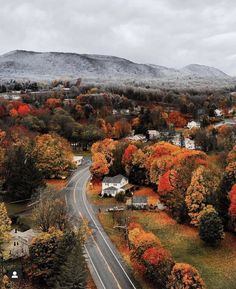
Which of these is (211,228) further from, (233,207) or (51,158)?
(51,158)

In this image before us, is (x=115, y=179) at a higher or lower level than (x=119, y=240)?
higher

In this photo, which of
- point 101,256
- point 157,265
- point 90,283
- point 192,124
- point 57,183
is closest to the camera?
point 157,265

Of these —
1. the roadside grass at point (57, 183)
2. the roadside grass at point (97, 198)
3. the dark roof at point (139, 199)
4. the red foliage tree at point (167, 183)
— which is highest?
the red foliage tree at point (167, 183)

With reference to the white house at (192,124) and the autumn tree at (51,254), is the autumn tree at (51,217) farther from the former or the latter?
the white house at (192,124)

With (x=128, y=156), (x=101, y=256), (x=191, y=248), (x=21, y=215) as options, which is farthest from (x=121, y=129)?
(x=101, y=256)

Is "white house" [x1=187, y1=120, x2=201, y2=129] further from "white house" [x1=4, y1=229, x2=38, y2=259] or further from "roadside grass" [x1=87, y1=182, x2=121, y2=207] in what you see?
"white house" [x1=4, y1=229, x2=38, y2=259]

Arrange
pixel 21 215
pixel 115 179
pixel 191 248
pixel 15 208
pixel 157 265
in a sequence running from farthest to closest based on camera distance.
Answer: pixel 115 179
pixel 15 208
pixel 21 215
pixel 191 248
pixel 157 265

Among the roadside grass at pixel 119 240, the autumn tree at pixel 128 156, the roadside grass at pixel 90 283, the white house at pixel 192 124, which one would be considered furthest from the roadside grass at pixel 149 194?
the white house at pixel 192 124
